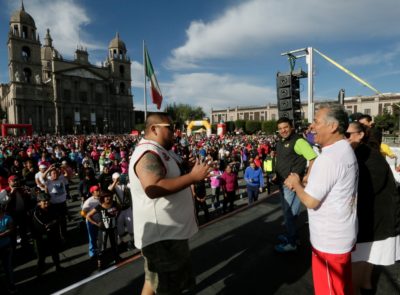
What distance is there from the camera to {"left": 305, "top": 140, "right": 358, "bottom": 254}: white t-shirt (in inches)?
69.3

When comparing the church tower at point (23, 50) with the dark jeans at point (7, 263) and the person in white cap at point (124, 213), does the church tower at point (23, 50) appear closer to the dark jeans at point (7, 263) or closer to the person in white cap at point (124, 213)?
the person in white cap at point (124, 213)

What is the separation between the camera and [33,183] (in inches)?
317

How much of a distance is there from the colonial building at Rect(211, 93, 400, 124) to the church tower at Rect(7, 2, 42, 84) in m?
54.9

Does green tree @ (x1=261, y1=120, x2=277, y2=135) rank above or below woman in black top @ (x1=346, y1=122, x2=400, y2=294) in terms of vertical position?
above

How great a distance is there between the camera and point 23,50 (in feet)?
180

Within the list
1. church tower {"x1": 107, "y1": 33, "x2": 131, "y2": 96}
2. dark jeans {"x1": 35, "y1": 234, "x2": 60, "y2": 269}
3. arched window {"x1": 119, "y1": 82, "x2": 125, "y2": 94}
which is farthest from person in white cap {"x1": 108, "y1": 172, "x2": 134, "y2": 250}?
arched window {"x1": 119, "y1": 82, "x2": 125, "y2": 94}

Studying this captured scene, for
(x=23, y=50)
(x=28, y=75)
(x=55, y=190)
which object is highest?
(x=23, y=50)

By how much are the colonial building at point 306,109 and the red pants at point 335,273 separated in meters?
56.1

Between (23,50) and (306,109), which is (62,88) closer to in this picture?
(23,50)

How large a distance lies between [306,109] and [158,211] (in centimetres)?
8745

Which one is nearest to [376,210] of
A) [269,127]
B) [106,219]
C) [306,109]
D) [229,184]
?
[106,219]

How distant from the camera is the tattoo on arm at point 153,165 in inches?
71.2

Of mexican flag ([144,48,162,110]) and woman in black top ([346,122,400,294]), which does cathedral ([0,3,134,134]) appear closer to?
mexican flag ([144,48,162,110])

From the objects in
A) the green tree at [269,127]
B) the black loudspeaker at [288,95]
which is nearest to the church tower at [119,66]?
the green tree at [269,127]
